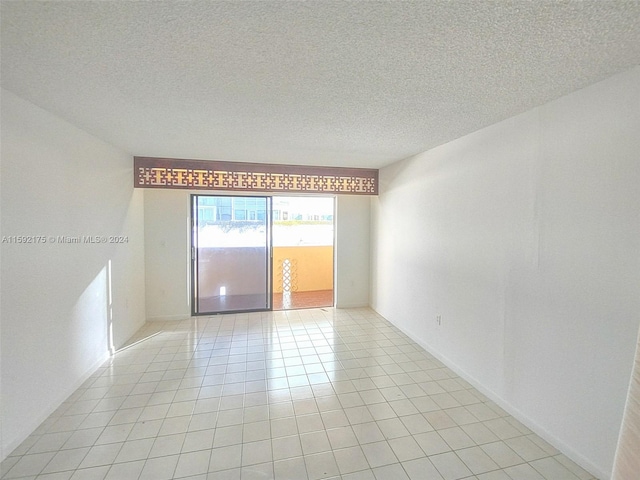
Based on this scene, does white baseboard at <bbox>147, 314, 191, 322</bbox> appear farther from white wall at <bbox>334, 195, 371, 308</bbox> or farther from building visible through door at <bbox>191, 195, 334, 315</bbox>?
white wall at <bbox>334, 195, 371, 308</bbox>

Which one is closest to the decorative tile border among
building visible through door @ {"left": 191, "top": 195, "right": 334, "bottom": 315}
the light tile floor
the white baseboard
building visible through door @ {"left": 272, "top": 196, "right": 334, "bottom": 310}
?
building visible through door @ {"left": 191, "top": 195, "right": 334, "bottom": 315}

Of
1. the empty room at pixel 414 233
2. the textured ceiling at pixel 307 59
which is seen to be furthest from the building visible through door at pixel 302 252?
the textured ceiling at pixel 307 59

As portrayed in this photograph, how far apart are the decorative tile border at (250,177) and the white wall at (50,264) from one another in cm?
52

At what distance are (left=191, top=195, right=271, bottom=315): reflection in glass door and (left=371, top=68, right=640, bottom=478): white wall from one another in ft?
9.01

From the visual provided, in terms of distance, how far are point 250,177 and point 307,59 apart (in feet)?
9.11

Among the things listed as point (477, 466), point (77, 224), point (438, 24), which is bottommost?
point (477, 466)

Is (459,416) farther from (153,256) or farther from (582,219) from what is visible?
(153,256)

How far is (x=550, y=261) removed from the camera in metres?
2.01

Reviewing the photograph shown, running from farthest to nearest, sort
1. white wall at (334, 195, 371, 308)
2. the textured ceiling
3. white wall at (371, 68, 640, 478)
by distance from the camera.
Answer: white wall at (334, 195, 371, 308), white wall at (371, 68, 640, 478), the textured ceiling

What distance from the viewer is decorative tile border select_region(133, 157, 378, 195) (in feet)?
12.6

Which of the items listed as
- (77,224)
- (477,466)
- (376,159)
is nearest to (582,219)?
(477,466)

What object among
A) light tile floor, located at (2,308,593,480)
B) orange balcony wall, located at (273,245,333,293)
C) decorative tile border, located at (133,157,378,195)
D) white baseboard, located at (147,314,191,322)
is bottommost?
light tile floor, located at (2,308,593,480)

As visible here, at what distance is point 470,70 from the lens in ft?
5.25

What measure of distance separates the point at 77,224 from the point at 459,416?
349cm
